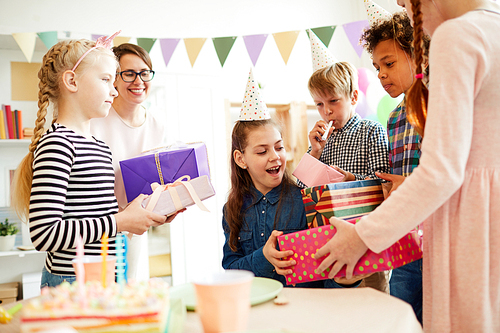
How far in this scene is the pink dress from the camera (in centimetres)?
76

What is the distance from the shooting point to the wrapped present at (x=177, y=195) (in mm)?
1274

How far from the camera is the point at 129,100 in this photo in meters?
1.76

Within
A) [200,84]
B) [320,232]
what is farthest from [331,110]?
[200,84]

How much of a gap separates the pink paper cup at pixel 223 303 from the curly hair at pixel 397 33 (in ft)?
4.11

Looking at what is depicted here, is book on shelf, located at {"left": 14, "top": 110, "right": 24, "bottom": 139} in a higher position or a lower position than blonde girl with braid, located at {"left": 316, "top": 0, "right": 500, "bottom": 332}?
higher

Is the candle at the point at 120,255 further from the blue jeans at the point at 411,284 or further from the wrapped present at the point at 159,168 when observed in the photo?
the blue jeans at the point at 411,284

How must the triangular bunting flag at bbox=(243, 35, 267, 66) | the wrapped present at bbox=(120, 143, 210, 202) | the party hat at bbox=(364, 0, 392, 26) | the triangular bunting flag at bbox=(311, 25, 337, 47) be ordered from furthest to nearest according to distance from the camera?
1. the triangular bunting flag at bbox=(243, 35, 267, 66)
2. the triangular bunting flag at bbox=(311, 25, 337, 47)
3. the party hat at bbox=(364, 0, 392, 26)
4. the wrapped present at bbox=(120, 143, 210, 202)

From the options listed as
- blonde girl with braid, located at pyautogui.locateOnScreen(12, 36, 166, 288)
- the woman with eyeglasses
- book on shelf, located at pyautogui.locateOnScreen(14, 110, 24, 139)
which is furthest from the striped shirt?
book on shelf, located at pyautogui.locateOnScreen(14, 110, 24, 139)

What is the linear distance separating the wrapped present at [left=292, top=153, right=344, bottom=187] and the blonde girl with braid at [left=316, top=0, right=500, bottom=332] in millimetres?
447

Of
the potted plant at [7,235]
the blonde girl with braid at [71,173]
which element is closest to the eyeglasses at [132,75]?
the blonde girl with braid at [71,173]

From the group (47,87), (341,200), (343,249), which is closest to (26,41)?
(47,87)

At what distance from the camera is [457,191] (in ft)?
2.74

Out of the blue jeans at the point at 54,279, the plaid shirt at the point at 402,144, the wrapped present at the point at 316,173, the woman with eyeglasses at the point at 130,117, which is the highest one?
the woman with eyeglasses at the point at 130,117

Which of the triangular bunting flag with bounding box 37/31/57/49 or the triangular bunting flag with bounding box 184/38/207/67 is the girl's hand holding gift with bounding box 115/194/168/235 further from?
the triangular bunting flag with bounding box 37/31/57/49
